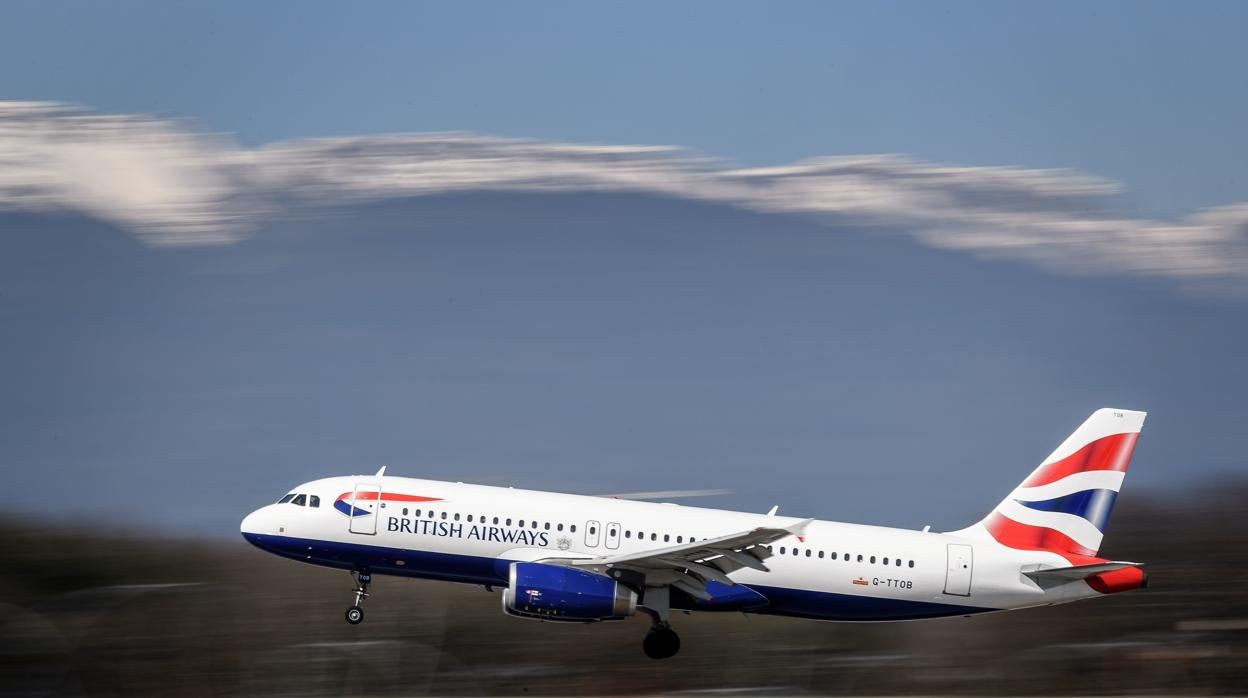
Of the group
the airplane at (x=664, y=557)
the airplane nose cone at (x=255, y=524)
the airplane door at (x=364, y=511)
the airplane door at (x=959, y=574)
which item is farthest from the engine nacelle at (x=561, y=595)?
the airplane door at (x=959, y=574)

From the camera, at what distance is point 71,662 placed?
129ft

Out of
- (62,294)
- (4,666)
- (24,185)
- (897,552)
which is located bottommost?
(4,666)

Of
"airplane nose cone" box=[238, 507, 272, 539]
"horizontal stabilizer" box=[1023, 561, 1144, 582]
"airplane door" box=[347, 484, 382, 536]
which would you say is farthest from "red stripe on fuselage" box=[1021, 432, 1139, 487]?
"airplane nose cone" box=[238, 507, 272, 539]

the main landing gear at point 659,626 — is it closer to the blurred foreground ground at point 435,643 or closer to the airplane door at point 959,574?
the airplane door at point 959,574

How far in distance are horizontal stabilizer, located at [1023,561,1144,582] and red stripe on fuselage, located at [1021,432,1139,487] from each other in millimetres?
2348

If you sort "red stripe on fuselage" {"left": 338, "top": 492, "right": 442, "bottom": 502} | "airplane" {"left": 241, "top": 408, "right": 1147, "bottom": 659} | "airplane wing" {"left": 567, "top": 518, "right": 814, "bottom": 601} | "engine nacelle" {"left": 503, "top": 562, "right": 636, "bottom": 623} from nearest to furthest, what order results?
"airplane wing" {"left": 567, "top": 518, "right": 814, "bottom": 601} < "engine nacelle" {"left": 503, "top": 562, "right": 636, "bottom": 623} < "airplane" {"left": 241, "top": 408, "right": 1147, "bottom": 659} < "red stripe on fuselage" {"left": 338, "top": 492, "right": 442, "bottom": 502}

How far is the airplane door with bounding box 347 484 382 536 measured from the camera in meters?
30.6

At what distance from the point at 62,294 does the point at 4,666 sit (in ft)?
480

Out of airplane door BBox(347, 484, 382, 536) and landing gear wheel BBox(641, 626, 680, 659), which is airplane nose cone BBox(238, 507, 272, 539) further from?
landing gear wheel BBox(641, 626, 680, 659)

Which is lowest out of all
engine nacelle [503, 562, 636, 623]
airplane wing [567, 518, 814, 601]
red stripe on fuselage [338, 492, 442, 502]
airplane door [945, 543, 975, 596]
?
engine nacelle [503, 562, 636, 623]

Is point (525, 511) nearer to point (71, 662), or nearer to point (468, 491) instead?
point (468, 491)

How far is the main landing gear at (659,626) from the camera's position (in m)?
30.6

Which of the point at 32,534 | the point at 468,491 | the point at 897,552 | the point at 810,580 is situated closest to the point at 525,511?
the point at 468,491

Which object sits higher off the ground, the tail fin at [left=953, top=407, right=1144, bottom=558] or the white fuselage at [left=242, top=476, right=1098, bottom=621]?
the tail fin at [left=953, top=407, right=1144, bottom=558]
